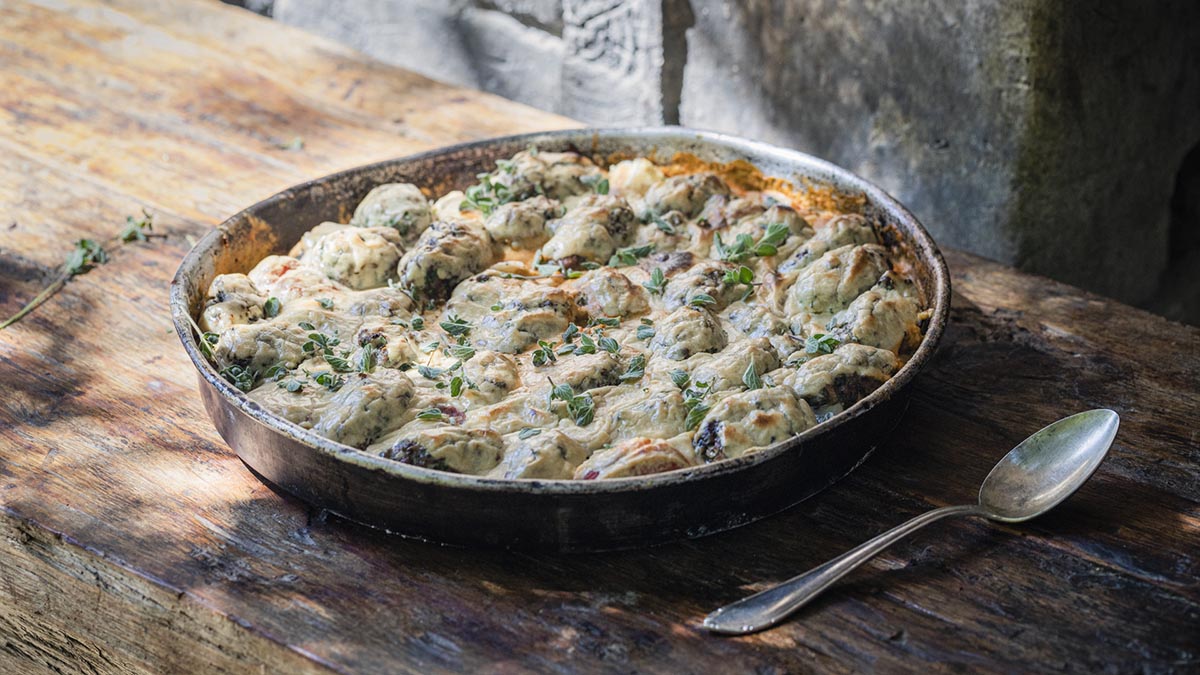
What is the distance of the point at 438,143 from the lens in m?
3.36

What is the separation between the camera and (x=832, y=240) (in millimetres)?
2361

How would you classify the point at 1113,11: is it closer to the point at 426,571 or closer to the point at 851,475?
the point at 851,475

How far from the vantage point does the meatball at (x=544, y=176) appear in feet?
8.71

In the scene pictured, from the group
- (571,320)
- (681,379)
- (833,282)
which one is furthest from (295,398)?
(833,282)

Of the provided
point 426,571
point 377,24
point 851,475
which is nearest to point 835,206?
point 851,475

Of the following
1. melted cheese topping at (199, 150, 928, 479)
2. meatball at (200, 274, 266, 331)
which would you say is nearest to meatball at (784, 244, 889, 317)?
melted cheese topping at (199, 150, 928, 479)

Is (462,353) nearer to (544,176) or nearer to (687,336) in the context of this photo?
(687,336)

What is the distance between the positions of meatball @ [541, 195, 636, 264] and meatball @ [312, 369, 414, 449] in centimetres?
63

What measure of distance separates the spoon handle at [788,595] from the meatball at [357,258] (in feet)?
3.68

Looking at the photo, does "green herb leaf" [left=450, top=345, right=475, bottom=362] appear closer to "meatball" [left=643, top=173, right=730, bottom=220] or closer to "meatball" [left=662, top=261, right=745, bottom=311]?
"meatball" [left=662, top=261, right=745, bottom=311]

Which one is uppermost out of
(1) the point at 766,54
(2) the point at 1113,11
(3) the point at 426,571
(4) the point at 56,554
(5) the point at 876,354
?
(2) the point at 1113,11

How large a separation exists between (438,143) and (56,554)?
1.84 metres

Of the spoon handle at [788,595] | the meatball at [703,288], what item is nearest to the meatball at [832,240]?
the meatball at [703,288]

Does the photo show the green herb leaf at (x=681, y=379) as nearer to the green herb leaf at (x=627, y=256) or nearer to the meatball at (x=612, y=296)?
the meatball at (x=612, y=296)
